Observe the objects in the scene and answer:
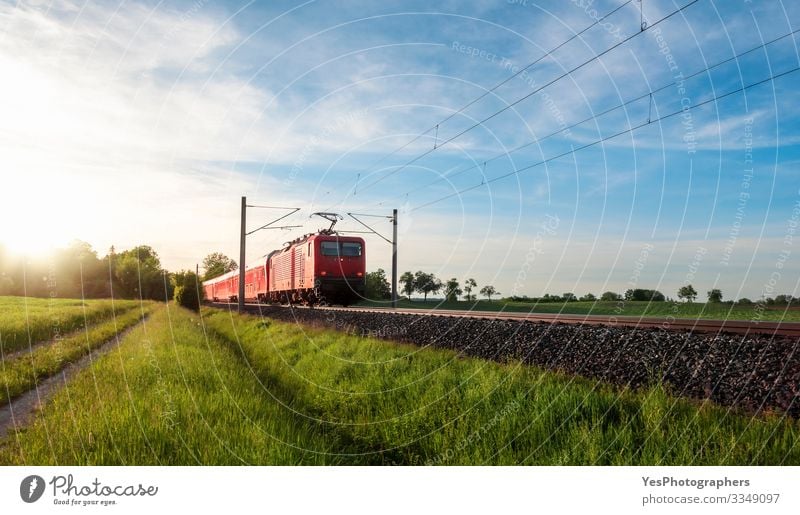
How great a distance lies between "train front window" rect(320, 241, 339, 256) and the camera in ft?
81.9

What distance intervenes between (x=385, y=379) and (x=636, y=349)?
364 cm

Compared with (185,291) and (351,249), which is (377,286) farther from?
(185,291)

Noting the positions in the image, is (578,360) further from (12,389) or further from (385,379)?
(12,389)

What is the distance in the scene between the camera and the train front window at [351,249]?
25.5m

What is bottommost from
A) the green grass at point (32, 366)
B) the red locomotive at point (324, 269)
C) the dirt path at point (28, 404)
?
the dirt path at point (28, 404)

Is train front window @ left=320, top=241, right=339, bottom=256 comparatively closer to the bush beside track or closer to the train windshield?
the train windshield

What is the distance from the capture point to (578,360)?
873cm

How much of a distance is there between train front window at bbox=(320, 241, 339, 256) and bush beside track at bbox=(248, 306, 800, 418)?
12.5 metres

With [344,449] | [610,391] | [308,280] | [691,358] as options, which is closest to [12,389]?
[344,449]
